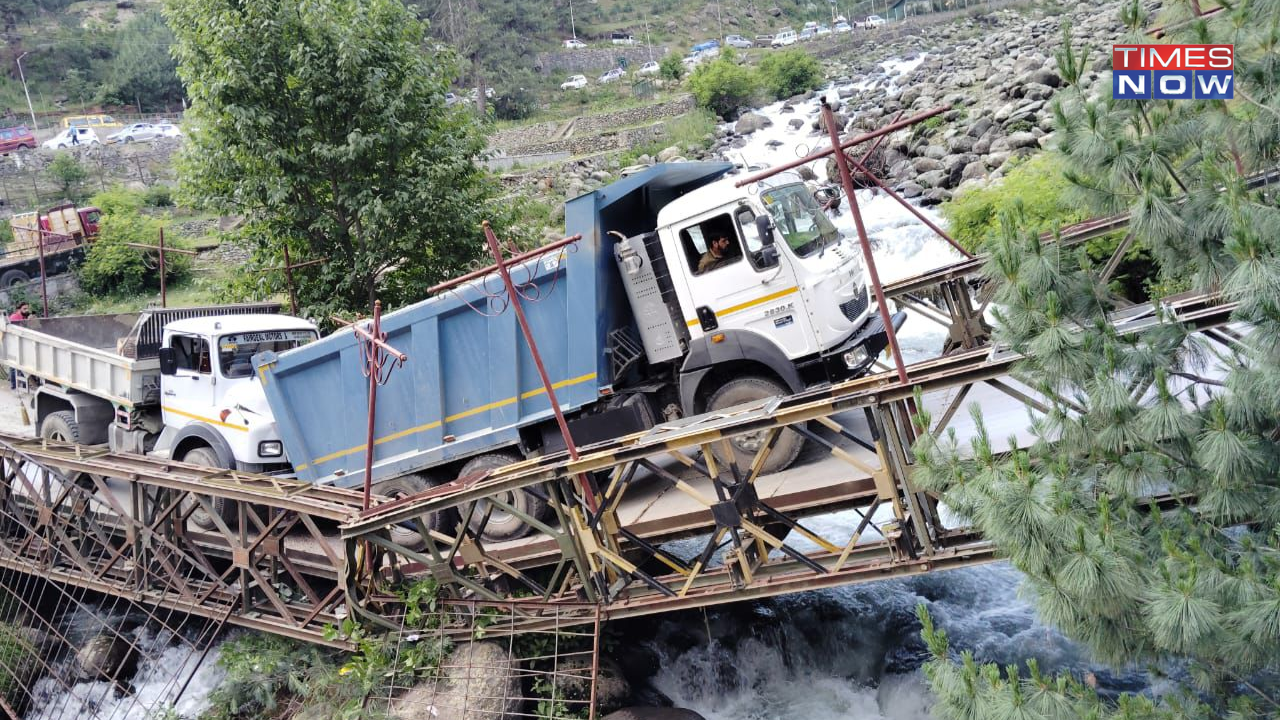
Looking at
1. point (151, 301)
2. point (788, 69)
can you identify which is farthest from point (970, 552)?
point (788, 69)

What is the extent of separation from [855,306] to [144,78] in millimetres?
69471

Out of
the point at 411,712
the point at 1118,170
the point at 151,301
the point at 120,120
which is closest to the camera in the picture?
the point at 1118,170

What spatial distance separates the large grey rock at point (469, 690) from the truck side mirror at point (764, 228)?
4.53 metres

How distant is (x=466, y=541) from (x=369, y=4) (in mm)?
9158

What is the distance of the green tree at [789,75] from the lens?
153ft

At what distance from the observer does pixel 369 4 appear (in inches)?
555

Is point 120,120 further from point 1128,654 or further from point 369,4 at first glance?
A: point 1128,654

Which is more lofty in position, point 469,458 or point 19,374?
point 19,374

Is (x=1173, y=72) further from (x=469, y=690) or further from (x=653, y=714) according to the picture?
(x=469, y=690)

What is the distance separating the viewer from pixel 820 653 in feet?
30.4

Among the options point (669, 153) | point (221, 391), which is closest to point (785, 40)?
point (669, 153)

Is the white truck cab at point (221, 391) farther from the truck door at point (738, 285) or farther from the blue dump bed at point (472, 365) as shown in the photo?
the truck door at point (738, 285)

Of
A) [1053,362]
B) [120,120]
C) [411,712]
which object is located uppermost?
[120,120]

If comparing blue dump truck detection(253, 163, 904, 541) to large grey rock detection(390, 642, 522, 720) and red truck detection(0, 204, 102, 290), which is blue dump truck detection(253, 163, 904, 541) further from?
red truck detection(0, 204, 102, 290)
